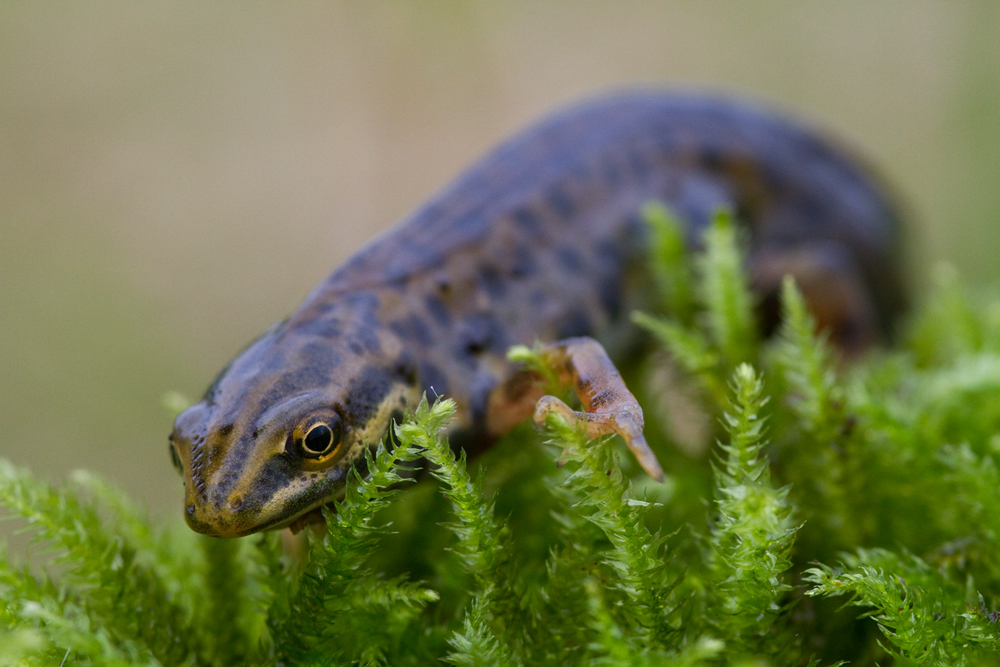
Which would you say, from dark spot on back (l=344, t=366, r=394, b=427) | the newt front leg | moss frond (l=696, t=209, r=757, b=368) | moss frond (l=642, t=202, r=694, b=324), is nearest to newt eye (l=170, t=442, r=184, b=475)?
dark spot on back (l=344, t=366, r=394, b=427)

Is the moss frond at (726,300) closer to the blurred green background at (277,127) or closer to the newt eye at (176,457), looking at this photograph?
the newt eye at (176,457)

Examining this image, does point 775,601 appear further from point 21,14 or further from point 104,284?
point 21,14

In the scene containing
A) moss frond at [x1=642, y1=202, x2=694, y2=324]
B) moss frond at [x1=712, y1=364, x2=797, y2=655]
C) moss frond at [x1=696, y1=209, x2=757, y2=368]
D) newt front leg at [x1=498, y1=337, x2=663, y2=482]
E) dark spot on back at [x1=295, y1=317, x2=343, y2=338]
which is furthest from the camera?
moss frond at [x1=642, y1=202, x2=694, y2=324]

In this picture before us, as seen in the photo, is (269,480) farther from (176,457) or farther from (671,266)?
(671,266)

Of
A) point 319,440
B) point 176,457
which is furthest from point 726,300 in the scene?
point 176,457

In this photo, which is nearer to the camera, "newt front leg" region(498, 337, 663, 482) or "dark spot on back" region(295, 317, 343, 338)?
"newt front leg" region(498, 337, 663, 482)

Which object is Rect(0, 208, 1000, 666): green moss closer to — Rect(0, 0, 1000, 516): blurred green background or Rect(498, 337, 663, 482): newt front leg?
Rect(498, 337, 663, 482): newt front leg

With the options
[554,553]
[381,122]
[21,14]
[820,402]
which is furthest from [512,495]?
[21,14]

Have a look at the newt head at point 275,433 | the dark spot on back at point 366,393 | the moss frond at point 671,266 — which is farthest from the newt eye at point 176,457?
the moss frond at point 671,266
